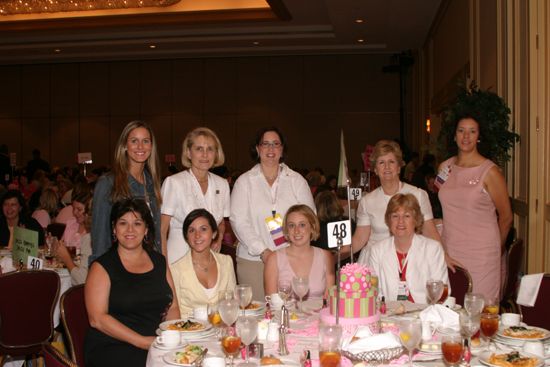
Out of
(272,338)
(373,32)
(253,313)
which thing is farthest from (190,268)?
(373,32)

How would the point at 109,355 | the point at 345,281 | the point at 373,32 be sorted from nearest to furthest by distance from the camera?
the point at 345,281, the point at 109,355, the point at 373,32

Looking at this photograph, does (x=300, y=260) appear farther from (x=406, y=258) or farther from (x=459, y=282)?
(x=459, y=282)

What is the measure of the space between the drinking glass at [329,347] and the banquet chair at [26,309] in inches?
98.7

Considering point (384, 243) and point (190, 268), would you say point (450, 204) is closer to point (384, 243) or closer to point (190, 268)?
point (384, 243)

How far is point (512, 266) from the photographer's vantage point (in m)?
4.70

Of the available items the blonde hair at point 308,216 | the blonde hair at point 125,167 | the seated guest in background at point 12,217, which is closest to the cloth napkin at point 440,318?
the blonde hair at point 308,216

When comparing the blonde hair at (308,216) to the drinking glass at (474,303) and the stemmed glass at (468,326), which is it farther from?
the stemmed glass at (468,326)

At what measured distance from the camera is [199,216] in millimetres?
3709

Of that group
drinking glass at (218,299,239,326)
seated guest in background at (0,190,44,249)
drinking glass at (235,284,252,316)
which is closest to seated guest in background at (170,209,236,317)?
drinking glass at (235,284,252,316)

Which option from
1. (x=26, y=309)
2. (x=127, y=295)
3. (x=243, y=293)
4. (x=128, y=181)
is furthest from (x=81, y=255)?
(x=243, y=293)

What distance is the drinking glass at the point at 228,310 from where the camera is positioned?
2.56 meters

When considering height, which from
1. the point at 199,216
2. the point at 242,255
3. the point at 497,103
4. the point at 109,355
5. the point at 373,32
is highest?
the point at 373,32

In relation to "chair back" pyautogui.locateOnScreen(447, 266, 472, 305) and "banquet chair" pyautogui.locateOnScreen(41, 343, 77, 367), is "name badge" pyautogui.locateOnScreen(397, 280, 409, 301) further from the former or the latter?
"banquet chair" pyautogui.locateOnScreen(41, 343, 77, 367)

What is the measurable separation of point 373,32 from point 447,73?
338 cm
